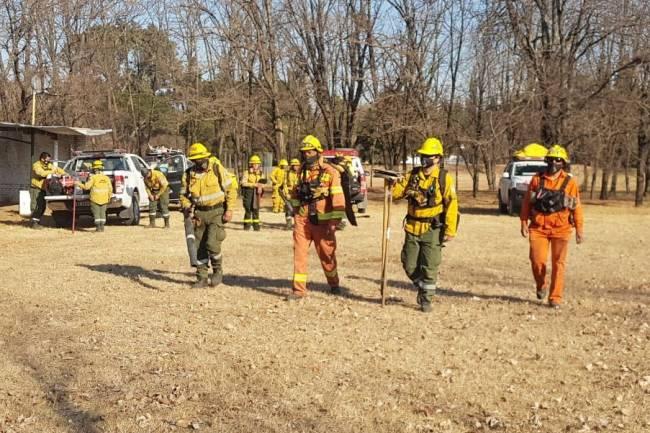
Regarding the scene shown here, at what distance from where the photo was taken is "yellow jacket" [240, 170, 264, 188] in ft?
51.6

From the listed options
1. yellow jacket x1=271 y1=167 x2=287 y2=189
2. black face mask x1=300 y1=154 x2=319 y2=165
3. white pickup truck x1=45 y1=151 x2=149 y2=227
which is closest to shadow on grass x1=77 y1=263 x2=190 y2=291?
black face mask x1=300 y1=154 x2=319 y2=165

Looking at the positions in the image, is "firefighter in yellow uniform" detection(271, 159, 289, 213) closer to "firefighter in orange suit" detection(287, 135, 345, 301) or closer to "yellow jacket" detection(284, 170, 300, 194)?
"yellow jacket" detection(284, 170, 300, 194)

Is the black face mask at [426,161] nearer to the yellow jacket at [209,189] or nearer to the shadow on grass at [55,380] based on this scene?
the yellow jacket at [209,189]

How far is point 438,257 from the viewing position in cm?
772

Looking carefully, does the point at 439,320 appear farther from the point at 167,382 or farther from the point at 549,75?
the point at 549,75

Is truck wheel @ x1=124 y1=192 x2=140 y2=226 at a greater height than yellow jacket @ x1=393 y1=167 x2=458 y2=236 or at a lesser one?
lesser

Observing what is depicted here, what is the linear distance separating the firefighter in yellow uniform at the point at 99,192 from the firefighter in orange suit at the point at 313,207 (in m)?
8.18

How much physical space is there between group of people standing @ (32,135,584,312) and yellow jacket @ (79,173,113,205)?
6.74 meters

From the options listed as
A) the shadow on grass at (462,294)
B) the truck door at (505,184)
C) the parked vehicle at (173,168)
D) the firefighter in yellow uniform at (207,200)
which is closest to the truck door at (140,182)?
the parked vehicle at (173,168)

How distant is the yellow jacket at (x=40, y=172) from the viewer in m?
16.0

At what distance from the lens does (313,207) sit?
8.28m

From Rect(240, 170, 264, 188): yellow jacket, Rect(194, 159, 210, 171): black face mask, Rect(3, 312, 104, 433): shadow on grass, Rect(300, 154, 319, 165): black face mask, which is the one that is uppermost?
Rect(300, 154, 319, 165): black face mask

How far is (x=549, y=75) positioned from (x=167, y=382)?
75.7ft

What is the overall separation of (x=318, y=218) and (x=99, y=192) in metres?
8.50
